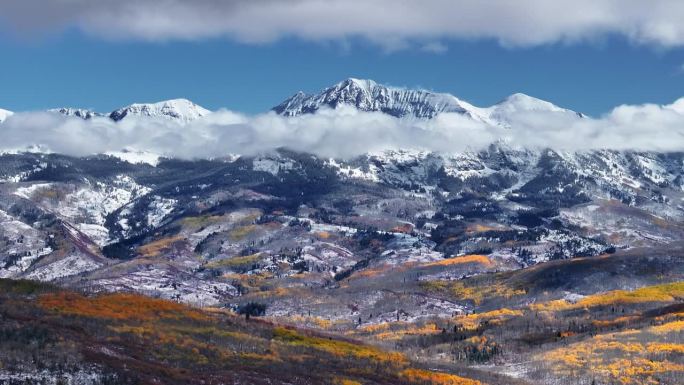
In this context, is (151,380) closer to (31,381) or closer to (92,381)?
(92,381)

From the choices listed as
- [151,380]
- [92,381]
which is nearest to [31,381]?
[92,381]

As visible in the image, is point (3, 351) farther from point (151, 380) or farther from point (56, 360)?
point (151, 380)

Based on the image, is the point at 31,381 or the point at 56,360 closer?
the point at 31,381

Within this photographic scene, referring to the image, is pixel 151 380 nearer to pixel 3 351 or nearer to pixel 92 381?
pixel 92 381

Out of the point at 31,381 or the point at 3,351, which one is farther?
the point at 3,351

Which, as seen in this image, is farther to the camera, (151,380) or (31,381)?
(151,380)

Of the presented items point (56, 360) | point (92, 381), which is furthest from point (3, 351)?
point (92, 381)
